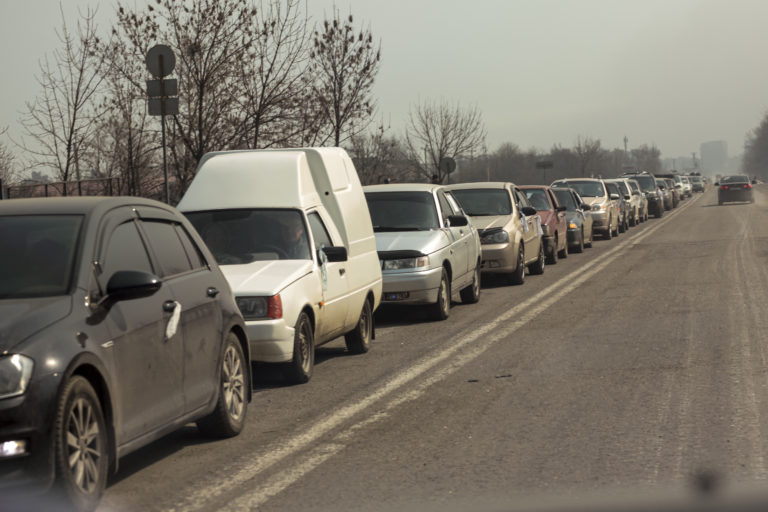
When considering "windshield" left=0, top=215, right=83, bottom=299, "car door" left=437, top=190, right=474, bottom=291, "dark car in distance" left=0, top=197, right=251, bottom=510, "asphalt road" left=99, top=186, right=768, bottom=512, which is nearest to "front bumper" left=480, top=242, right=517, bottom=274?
"car door" left=437, top=190, right=474, bottom=291

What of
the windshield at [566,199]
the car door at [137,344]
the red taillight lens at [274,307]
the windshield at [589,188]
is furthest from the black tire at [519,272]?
the windshield at [589,188]

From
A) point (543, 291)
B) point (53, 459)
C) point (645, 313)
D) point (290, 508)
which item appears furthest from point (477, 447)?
point (543, 291)

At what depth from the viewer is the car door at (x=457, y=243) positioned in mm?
14617

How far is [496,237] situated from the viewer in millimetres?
18234

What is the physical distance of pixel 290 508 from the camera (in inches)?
198

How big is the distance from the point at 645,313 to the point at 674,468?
26.5 feet

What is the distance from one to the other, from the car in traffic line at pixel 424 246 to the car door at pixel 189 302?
6.66 meters

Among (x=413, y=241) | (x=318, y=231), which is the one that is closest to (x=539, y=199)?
(x=413, y=241)

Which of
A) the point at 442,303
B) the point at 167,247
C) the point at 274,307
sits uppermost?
the point at 167,247

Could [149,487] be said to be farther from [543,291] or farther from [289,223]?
[543,291]

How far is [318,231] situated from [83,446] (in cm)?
562

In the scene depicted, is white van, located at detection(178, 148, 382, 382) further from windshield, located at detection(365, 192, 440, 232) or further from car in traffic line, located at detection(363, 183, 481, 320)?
windshield, located at detection(365, 192, 440, 232)

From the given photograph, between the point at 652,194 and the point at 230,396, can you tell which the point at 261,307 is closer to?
the point at 230,396

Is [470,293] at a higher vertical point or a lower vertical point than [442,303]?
lower
